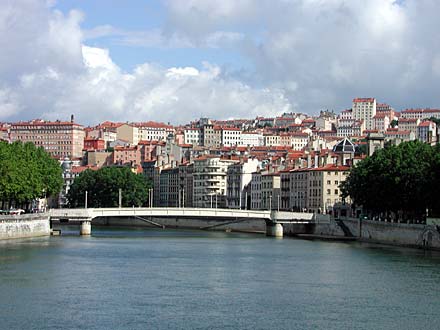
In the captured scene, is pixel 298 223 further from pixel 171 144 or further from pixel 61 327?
pixel 171 144

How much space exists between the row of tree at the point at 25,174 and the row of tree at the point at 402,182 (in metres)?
25.5

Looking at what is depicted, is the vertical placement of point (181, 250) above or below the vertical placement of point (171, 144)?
below

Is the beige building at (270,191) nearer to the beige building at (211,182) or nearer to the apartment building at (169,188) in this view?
the beige building at (211,182)

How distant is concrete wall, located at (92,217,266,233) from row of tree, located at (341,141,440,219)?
65.9ft

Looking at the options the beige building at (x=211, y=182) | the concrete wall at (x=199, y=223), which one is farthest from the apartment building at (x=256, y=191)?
the concrete wall at (x=199, y=223)

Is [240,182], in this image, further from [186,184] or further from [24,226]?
[24,226]

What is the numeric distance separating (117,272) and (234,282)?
259 inches

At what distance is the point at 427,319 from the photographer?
40.7 m

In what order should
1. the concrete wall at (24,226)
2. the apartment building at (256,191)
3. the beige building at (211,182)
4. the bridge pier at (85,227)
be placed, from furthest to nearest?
the beige building at (211,182) → the apartment building at (256,191) → the bridge pier at (85,227) → the concrete wall at (24,226)

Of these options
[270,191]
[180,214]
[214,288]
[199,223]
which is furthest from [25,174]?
[270,191]

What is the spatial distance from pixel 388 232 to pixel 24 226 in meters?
25.4

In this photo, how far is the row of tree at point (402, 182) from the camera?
75062mm

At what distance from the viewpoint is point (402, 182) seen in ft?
259

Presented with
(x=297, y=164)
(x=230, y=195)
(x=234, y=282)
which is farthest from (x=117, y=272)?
(x=230, y=195)
